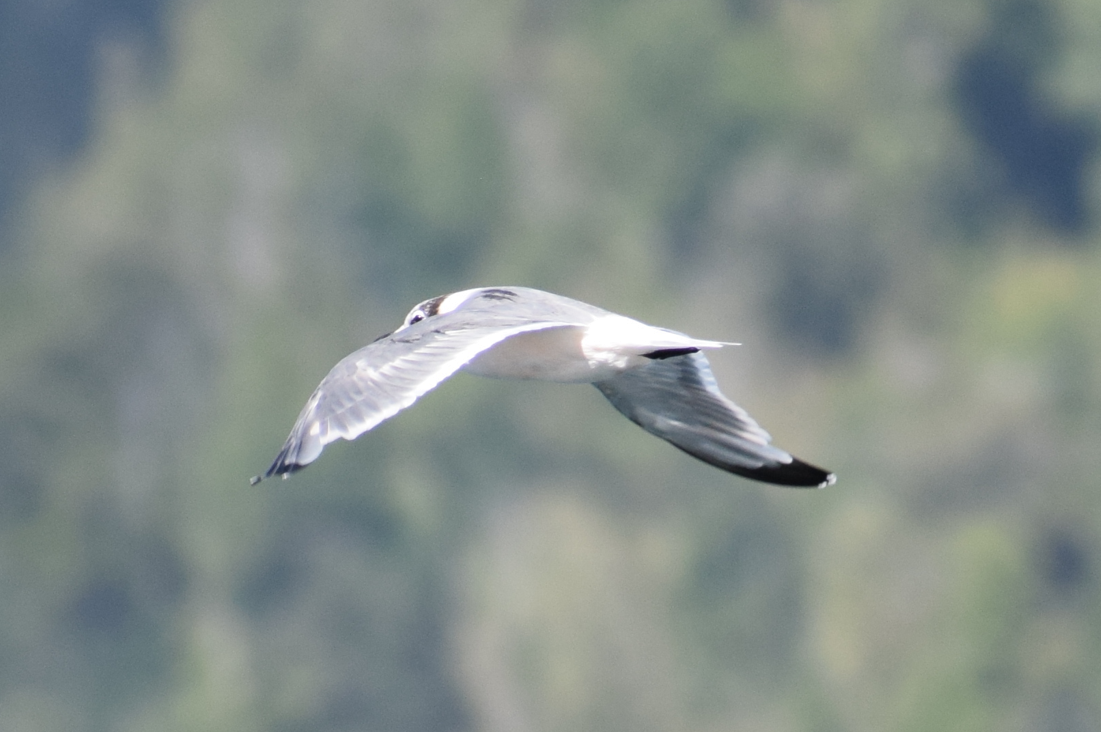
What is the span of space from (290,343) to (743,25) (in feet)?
17.8

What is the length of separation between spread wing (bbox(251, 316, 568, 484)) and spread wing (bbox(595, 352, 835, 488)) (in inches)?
39.0

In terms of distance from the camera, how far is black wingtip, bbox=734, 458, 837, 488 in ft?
15.8

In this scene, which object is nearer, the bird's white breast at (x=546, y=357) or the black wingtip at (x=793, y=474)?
the bird's white breast at (x=546, y=357)

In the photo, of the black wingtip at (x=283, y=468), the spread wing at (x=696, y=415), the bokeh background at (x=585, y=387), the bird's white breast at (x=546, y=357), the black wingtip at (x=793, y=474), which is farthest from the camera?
the bokeh background at (x=585, y=387)

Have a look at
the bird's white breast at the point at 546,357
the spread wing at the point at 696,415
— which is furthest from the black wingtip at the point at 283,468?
the spread wing at the point at 696,415

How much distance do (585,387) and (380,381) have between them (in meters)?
13.5

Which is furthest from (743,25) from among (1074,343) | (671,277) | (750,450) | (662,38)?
(750,450)

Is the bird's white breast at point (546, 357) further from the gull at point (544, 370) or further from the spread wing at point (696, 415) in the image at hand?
the spread wing at point (696, 415)

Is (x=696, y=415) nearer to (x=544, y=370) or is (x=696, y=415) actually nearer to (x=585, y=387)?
(x=544, y=370)

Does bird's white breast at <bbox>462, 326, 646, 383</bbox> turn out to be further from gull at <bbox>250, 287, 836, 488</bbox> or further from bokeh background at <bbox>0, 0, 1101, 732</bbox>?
bokeh background at <bbox>0, 0, 1101, 732</bbox>

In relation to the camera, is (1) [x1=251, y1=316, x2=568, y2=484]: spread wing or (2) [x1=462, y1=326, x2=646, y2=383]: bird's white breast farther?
(2) [x1=462, y1=326, x2=646, y2=383]: bird's white breast

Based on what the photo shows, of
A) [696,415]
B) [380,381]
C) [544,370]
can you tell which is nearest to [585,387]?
[696,415]

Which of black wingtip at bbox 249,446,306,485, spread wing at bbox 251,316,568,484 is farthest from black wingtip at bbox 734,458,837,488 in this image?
black wingtip at bbox 249,446,306,485

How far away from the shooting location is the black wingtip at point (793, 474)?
15.8ft
